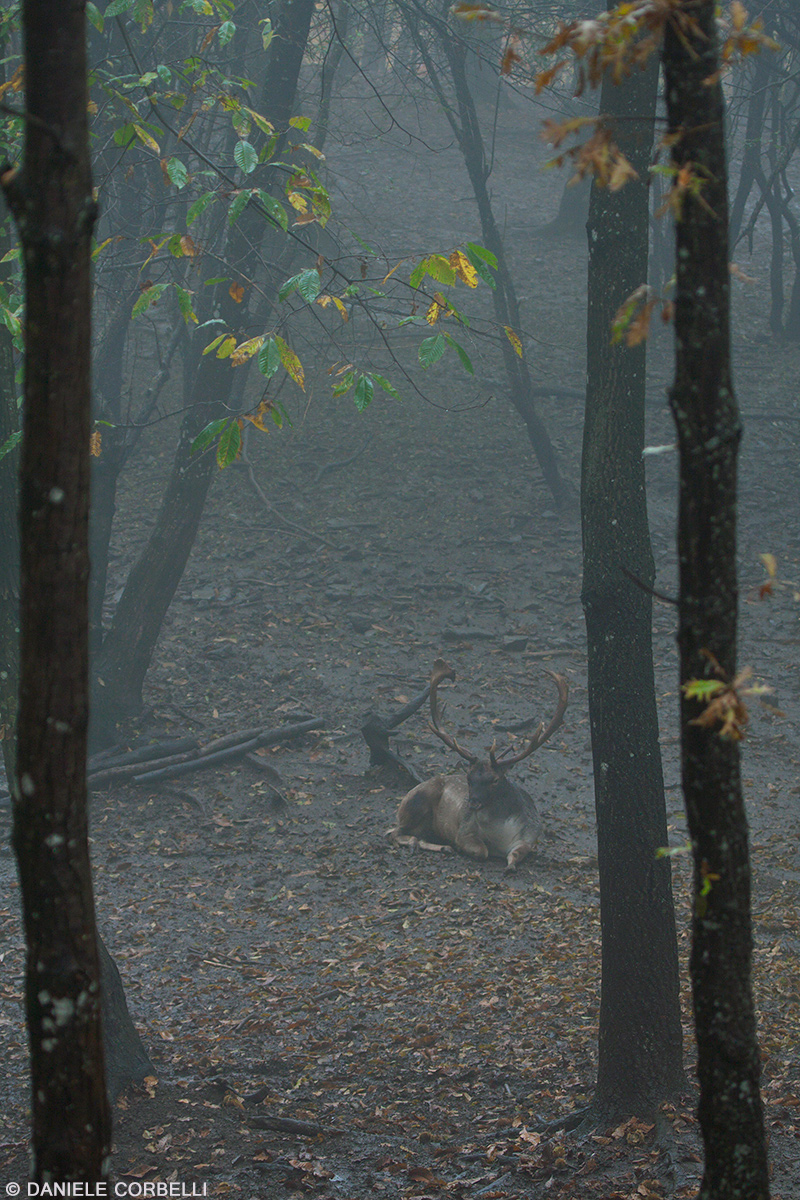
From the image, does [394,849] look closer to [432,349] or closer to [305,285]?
[432,349]

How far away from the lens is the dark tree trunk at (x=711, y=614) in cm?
200

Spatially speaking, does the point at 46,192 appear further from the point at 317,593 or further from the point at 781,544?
the point at 781,544

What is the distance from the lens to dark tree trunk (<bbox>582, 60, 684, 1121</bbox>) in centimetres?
440

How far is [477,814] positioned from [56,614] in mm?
6643

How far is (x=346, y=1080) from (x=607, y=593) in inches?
113

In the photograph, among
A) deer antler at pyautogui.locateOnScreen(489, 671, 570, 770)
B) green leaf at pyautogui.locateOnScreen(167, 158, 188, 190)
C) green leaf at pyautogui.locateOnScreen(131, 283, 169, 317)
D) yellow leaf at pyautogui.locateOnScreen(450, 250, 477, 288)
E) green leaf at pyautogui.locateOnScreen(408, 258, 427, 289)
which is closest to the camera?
green leaf at pyautogui.locateOnScreen(408, 258, 427, 289)

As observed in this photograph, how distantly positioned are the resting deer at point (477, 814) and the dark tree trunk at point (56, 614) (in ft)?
20.7

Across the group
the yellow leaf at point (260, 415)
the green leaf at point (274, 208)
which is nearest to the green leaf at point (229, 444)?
the yellow leaf at point (260, 415)

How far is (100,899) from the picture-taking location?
730 cm

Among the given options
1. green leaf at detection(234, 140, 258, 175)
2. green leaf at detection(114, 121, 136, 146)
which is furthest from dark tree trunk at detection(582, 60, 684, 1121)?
green leaf at detection(114, 121, 136, 146)

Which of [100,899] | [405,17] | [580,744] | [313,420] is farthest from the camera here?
[313,420]

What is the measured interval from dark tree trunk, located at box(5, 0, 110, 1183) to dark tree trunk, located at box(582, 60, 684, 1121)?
2884mm

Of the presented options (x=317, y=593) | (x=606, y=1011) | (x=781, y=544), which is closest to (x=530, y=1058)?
(x=606, y=1011)

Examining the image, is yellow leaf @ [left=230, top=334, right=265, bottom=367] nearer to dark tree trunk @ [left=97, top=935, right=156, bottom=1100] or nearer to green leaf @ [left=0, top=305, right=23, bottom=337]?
green leaf @ [left=0, top=305, right=23, bottom=337]
